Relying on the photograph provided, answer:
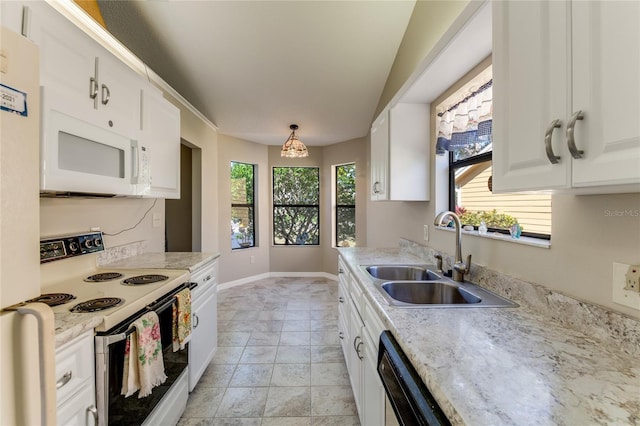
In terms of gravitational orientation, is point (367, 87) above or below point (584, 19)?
above

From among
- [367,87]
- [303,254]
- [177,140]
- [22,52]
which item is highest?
[367,87]

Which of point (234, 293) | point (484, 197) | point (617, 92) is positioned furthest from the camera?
point (234, 293)

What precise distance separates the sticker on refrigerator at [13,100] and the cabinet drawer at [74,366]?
2.43 feet

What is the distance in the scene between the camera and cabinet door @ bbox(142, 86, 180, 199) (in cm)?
192

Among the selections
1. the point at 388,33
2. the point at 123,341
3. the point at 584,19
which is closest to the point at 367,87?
the point at 388,33

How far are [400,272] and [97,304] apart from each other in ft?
5.70

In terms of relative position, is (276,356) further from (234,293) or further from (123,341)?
(234,293)

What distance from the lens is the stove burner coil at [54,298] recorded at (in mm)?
1188

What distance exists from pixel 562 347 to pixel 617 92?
71 centimetres

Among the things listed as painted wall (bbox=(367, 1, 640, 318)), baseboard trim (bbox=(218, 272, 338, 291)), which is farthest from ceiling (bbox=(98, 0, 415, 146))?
baseboard trim (bbox=(218, 272, 338, 291))

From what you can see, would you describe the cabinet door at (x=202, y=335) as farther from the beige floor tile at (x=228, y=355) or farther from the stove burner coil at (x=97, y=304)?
the stove burner coil at (x=97, y=304)

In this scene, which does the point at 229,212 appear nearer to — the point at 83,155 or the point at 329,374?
the point at 329,374

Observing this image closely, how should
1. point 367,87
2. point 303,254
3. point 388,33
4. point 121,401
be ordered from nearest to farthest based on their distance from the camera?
point 121,401 < point 388,33 < point 367,87 < point 303,254

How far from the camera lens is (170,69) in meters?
2.93
